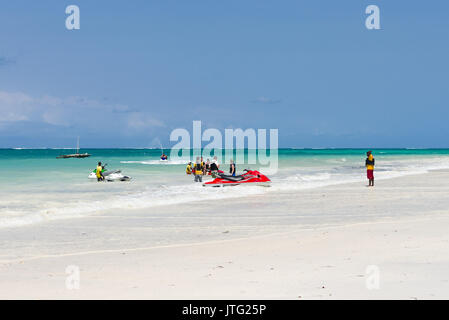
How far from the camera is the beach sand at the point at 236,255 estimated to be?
6133 millimetres

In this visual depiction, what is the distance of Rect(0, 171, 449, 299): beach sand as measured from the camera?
6.13 metres

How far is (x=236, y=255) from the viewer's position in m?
8.37
